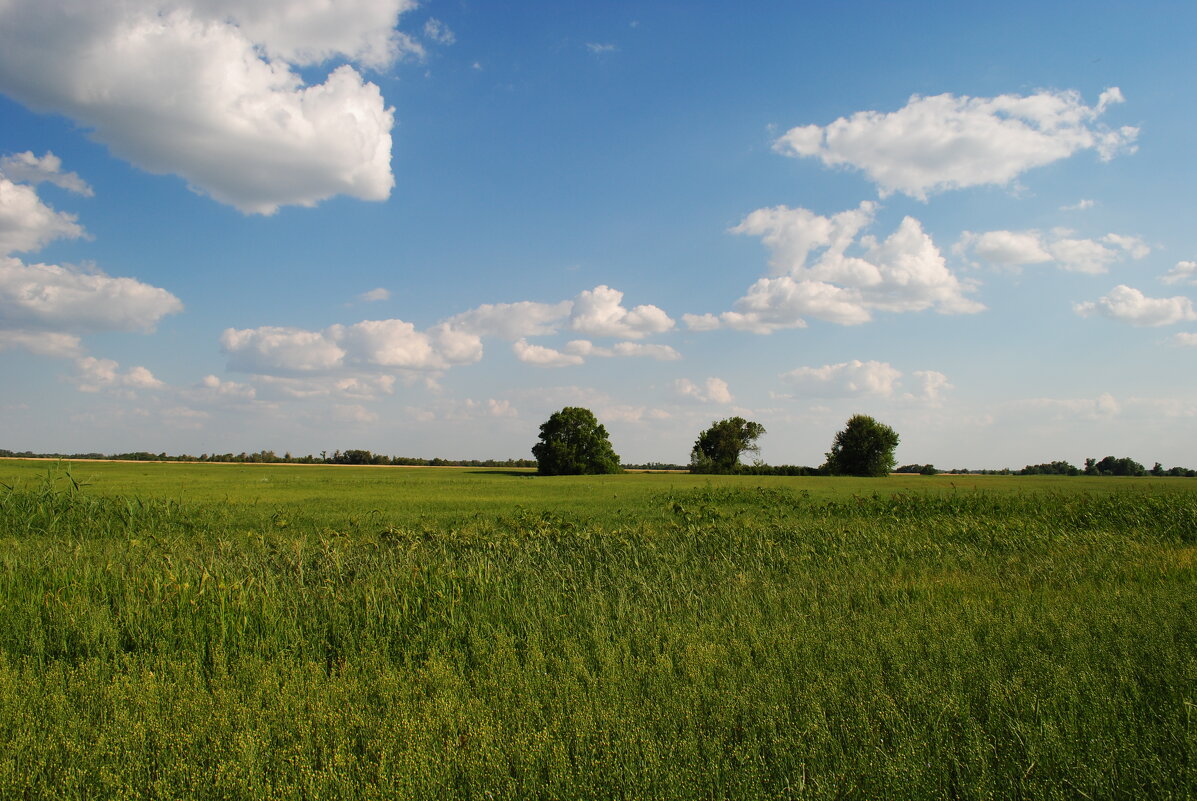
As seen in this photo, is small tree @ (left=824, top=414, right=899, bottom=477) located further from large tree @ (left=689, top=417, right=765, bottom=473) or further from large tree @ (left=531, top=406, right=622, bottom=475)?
large tree @ (left=531, top=406, right=622, bottom=475)

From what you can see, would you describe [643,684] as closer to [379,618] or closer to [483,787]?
[483,787]

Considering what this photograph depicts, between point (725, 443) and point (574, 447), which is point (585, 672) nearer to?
point (574, 447)

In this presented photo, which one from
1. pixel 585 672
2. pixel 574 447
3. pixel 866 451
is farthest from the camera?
pixel 866 451

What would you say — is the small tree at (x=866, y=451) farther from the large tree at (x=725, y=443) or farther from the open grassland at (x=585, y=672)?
the open grassland at (x=585, y=672)

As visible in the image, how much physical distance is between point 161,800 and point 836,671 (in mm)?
5238

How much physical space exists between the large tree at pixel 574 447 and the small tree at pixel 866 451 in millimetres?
38387

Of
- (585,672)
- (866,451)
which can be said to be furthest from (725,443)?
(585,672)

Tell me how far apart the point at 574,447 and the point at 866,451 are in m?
46.5

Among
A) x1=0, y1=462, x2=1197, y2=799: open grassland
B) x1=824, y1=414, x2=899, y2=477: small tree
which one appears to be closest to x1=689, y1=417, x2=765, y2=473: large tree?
x1=824, y1=414, x2=899, y2=477: small tree

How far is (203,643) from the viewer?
698cm

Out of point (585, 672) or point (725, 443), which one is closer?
point (585, 672)

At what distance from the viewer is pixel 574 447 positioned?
82000 mm

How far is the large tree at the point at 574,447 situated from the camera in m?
80.9

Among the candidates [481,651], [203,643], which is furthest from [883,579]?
[203,643]
